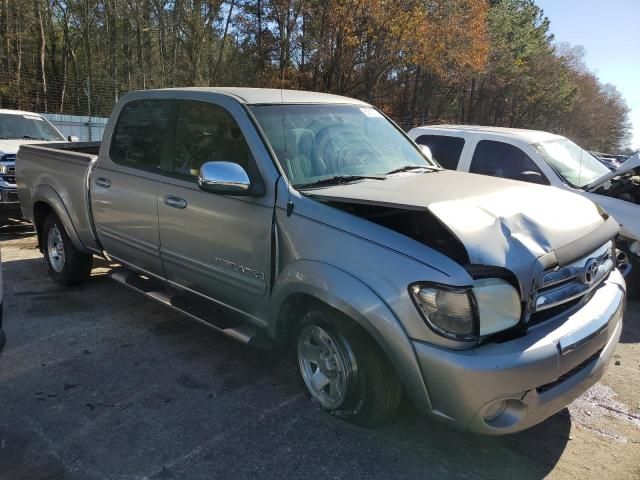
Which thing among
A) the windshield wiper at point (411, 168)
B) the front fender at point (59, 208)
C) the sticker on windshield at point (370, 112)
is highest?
the sticker on windshield at point (370, 112)

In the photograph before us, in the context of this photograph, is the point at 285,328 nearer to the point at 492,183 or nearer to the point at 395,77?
the point at 492,183

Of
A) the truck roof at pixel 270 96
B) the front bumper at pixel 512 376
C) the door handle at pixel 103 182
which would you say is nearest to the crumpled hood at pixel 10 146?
the door handle at pixel 103 182

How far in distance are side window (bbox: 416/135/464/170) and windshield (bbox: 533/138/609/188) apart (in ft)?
3.09

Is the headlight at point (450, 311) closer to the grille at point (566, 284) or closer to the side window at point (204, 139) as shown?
the grille at point (566, 284)

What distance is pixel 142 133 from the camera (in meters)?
4.39

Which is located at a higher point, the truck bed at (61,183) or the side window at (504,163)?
the side window at (504,163)

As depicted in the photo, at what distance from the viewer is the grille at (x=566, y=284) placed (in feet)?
8.59

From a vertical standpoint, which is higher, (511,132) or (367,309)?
(511,132)

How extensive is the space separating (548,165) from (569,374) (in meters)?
4.01

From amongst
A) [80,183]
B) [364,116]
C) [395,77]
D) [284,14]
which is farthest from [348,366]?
[395,77]

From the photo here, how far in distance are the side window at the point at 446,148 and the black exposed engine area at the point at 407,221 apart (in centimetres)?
404

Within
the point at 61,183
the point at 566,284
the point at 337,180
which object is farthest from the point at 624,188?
the point at 61,183

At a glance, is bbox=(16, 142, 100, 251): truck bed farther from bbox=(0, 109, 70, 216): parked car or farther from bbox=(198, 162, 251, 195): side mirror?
bbox=(0, 109, 70, 216): parked car

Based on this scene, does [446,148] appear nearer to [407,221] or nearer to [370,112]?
[370,112]
